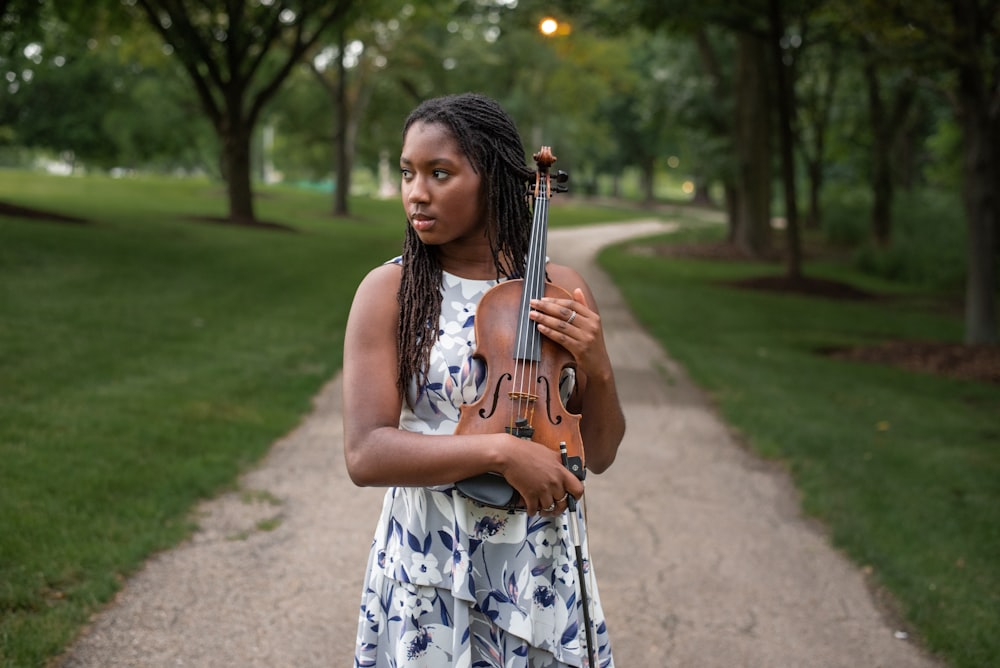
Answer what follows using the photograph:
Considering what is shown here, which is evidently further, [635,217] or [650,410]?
[635,217]

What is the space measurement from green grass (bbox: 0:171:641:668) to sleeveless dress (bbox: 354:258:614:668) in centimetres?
210

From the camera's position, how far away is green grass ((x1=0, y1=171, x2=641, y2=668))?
14.8ft

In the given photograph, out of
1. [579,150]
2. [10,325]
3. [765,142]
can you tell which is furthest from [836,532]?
[579,150]

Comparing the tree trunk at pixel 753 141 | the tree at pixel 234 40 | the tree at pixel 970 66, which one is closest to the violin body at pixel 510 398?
the tree at pixel 970 66

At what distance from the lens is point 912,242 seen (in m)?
25.0

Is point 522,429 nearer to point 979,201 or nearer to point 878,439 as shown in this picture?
point 878,439

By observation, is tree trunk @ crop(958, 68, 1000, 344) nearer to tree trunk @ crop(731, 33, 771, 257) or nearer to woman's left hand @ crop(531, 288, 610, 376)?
woman's left hand @ crop(531, 288, 610, 376)

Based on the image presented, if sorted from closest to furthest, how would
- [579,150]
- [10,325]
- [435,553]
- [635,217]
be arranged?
[435,553] < [10,325] < [635,217] < [579,150]

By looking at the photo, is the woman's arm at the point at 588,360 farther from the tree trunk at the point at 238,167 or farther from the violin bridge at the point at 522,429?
the tree trunk at the point at 238,167

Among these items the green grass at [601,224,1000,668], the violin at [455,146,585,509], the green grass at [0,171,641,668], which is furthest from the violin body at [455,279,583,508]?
the green grass at [601,224,1000,668]

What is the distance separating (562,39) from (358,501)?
17911 millimetres

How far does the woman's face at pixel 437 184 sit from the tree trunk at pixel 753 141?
23653mm

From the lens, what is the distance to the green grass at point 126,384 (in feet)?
14.8

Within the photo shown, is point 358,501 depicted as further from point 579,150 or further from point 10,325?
point 579,150
